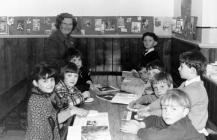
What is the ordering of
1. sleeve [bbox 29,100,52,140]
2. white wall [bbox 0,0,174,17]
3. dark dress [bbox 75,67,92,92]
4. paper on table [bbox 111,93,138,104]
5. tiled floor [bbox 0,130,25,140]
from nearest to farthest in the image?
sleeve [bbox 29,100,52,140]
paper on table [bbox 111,93,138,104]
dark dress [bbox 75,67,92,92]
tiled floor [bbox 0,130,25,140]
white wall [bbox 0,0,174,17]

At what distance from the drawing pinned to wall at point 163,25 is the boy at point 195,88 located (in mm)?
3158

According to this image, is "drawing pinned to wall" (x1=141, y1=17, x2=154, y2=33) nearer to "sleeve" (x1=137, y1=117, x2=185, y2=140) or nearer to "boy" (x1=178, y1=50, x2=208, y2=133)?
"boy" (x1=178, y1=50, x2=208, y2=133)

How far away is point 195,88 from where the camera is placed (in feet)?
7.34

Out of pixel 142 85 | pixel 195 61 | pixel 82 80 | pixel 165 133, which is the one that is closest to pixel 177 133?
pixel 165 133

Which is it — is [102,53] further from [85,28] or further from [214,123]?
[214,123]

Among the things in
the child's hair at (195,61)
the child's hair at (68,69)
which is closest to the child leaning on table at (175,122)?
the child's hair at (195,61)

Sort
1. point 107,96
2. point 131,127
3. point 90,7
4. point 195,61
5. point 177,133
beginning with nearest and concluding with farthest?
point 177,133, point 131,127, point 195,61, point 107,96, point 90,7

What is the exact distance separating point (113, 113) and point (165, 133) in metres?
0.65

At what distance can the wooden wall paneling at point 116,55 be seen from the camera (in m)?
5.54

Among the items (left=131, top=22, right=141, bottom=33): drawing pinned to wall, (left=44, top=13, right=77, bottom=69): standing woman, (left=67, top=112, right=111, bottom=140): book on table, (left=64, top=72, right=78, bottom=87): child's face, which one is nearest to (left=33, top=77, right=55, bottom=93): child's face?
(left=67, top=112, right=111, bottom=140): book on table

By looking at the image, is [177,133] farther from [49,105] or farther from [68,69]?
[68,69]

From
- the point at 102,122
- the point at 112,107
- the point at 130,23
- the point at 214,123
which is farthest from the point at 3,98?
the point at 130,23

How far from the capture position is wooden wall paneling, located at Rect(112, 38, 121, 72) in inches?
218

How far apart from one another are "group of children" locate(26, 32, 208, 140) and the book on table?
102 mm
